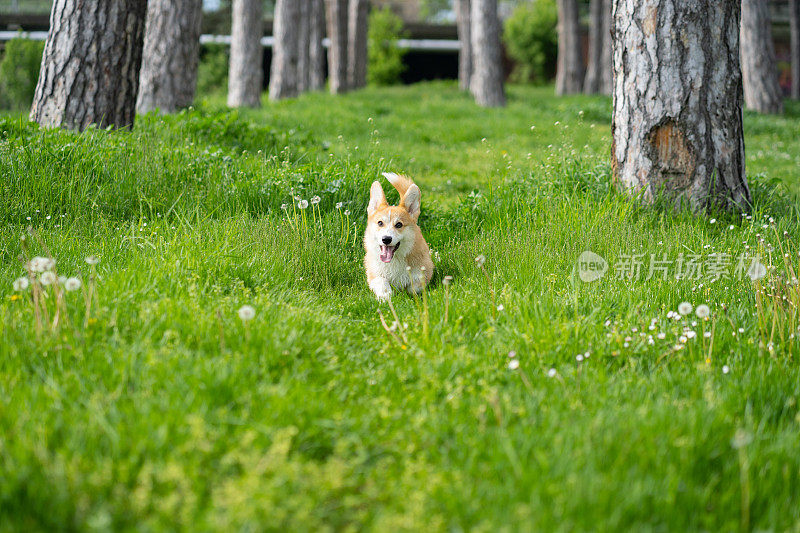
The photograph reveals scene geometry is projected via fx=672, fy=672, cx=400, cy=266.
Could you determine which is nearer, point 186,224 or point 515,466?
point 515,466

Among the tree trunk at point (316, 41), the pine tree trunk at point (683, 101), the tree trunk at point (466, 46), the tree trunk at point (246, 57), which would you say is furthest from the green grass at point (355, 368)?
the tree trunk at point (466, 46)

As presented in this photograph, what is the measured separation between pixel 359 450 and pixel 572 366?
49.1 inches

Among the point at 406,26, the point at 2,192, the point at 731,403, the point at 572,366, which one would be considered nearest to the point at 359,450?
the point at 572,366

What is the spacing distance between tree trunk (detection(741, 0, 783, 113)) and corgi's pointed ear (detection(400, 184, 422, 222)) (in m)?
14.8

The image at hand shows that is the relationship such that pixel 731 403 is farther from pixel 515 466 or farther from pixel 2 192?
pixel 2 192

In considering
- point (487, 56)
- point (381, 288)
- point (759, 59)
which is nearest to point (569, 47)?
point (759, 59)

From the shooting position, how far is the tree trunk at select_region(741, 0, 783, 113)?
16094 mm

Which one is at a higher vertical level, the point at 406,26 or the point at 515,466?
the point at 406,26

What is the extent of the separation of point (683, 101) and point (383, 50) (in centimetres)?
2905

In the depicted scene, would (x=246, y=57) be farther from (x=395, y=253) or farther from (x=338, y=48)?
(x=395, y=253)

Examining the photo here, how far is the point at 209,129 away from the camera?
7066 millimetres

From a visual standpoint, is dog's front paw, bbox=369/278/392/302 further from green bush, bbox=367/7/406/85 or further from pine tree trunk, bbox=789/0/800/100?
green bush, bbox=367/7/406/85

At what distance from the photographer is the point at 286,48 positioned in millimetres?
16516

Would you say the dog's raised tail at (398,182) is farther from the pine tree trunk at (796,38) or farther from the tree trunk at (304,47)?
the pine tree trunk at (796,38)
